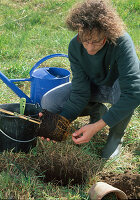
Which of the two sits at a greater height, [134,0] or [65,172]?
[134,0]

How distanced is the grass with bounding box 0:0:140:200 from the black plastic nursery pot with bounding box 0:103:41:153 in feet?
0.22

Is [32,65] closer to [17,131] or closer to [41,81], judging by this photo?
[41,81]

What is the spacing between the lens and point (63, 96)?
261 cm

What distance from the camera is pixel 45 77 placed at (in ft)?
9.18

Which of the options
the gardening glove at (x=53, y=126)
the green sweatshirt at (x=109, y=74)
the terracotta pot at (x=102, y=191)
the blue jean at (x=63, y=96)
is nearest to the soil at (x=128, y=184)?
the terracotta pot at (x=102, y=191)

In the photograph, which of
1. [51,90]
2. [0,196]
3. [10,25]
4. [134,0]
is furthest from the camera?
[134,0]

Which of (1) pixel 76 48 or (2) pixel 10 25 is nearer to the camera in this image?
(1) pixel 76 48

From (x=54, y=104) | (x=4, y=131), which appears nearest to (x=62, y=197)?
(x=4, y=131)

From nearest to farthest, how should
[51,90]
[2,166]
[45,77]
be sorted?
[2,166], [51,90], [45,77]

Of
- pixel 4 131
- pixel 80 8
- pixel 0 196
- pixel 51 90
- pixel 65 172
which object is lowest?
pixel 65 172

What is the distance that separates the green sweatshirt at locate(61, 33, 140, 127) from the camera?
199cm

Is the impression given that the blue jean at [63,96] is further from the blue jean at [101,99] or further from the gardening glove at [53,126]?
the gardening glove at [53,126]

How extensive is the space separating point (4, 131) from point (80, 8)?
113 centimetres

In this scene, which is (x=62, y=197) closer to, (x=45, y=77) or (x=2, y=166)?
A: (x=2, y=166)
